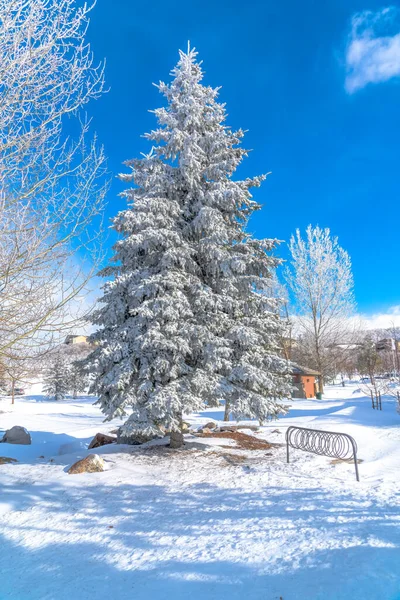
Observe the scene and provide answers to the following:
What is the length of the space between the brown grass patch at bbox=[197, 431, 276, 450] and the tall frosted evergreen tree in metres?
1.11

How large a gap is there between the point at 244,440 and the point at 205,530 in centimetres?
591

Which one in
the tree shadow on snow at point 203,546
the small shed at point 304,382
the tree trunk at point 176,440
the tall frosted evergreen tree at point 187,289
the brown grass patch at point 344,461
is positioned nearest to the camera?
the tree shadow on snow at point 203,546

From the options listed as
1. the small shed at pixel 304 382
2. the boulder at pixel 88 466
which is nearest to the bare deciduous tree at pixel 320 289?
the small shed at pixel 304 382

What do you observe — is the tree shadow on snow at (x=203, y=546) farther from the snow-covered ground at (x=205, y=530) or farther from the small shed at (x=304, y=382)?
the small shed at (x=304, y=382)

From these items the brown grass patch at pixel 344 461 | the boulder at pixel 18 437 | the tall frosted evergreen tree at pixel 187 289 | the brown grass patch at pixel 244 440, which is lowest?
the boulder at pixel 18 437

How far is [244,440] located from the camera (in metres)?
10.3

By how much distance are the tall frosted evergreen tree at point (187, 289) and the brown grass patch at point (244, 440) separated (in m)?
1.11

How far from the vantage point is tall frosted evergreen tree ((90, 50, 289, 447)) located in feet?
26.5

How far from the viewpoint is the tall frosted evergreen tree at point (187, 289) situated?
808cm

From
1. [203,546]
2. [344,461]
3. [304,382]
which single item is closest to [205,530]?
[203,546]

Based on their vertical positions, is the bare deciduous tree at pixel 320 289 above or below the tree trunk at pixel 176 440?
above

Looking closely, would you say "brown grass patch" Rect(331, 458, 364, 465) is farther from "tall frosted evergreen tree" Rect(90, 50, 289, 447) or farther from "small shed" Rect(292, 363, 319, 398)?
"small shed" Rect(292, 363, 319, 398)

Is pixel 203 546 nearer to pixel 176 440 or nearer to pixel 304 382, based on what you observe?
pixel 176 440

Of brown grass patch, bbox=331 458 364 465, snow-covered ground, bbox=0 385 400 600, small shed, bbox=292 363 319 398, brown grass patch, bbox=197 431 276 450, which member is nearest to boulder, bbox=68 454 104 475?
snow-covered ground, bbox=0 385 400 600
